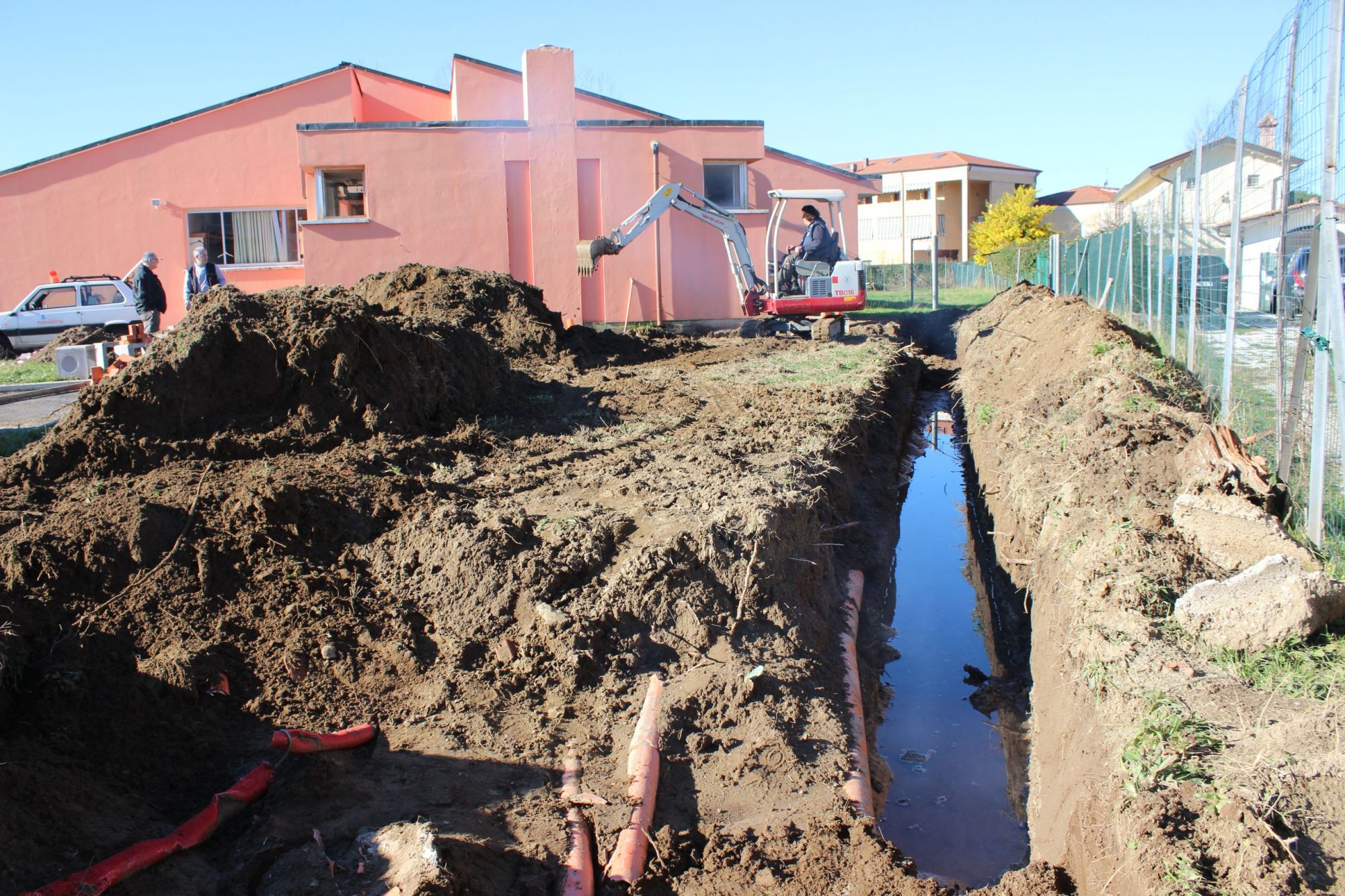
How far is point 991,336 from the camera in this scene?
A: 15.5 metres

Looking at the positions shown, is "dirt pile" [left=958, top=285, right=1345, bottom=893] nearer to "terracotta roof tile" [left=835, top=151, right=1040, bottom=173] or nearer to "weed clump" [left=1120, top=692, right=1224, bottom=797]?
"weed clump" [left=1120, top=692, right=1224, bottom=797]

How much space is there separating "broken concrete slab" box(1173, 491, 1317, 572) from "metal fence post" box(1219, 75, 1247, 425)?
226cm

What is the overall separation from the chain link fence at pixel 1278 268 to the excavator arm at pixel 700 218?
7.09 m

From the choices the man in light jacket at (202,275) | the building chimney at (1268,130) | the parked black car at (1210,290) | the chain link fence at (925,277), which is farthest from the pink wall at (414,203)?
the chain link fence at (925,277)

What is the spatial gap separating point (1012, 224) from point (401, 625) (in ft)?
154

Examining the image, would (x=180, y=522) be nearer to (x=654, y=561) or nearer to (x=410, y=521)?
(x=410, y=521)

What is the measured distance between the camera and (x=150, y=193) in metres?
20.2

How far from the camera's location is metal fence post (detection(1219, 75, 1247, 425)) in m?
6.94

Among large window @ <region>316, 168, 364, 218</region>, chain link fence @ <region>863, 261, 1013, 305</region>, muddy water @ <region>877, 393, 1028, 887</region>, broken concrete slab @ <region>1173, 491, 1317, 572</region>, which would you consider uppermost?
large window @ <region>316, 168, 364, 218</region>

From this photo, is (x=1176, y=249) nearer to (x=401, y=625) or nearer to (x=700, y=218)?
(x=401, y=625)

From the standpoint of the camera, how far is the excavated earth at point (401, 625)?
3.75m

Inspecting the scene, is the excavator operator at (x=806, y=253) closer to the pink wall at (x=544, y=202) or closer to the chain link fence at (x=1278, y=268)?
the pink wall at (x=544, y=202)

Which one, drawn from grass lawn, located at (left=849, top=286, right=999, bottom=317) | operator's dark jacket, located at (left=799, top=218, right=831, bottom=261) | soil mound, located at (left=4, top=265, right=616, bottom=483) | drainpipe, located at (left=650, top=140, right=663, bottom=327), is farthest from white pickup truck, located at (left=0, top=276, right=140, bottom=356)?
grass lawn, located at (left=849, top=286, right=999, bottom=317)

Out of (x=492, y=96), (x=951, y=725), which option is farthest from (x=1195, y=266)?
(x=492, y=96)
